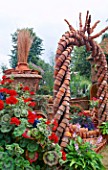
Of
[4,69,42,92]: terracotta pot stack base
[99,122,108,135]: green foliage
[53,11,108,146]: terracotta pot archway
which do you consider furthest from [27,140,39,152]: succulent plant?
[4,69,42,92]: terracotta pot stack base

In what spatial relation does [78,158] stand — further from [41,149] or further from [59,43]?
[59,43]

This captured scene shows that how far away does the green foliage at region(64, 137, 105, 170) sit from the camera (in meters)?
2.18

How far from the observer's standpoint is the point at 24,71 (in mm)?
5359

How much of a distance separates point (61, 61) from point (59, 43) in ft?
0.77

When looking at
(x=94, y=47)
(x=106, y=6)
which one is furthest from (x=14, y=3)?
(x=94, y=47)

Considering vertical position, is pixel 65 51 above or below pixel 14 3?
below

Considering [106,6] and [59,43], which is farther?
[106,6]

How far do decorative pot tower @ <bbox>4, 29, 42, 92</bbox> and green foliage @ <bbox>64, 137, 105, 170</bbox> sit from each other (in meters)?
2.81

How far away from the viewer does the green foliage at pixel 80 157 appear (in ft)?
7.15

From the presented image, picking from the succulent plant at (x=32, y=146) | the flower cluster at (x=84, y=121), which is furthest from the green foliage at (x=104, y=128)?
the succulent plant at (x=32, y=146)

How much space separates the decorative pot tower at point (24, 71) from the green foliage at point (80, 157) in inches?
111

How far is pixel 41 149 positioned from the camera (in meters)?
1.84

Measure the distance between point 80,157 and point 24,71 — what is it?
3307mm

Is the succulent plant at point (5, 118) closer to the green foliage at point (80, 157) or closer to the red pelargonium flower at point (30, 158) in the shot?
the red pelargonium flower at point (30, 158)
